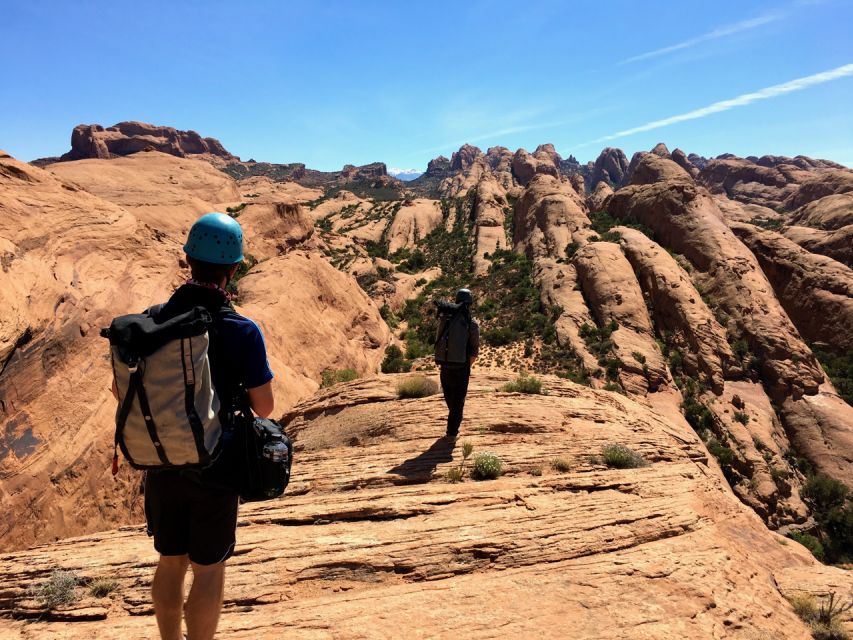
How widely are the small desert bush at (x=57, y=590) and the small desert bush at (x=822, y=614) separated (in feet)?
26.5

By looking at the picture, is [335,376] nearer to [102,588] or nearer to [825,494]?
[102,588]

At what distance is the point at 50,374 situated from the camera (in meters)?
8.42

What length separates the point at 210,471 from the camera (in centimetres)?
279

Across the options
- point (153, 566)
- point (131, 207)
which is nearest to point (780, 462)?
point (153, 566)

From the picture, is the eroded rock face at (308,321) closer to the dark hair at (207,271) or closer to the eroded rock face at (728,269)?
the dark hair at (207,271)

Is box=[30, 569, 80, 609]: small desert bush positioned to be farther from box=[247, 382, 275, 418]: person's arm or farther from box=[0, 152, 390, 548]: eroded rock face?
box=[247, 382, 275, 418]: person's arm

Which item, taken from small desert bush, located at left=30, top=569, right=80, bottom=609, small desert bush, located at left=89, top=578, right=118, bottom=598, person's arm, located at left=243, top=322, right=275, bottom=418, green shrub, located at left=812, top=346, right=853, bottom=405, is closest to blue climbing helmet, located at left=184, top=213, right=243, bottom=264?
person's arm, located at left=243, top=322, right=275, bottom=418

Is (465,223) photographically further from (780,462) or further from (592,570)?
(592,570)

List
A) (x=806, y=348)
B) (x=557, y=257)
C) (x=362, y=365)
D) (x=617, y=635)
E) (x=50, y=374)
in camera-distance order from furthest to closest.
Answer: (x=557, y=257), (x=806, y=348), (x=362, y=365), (x=50, y=374), (x=617, y=635)

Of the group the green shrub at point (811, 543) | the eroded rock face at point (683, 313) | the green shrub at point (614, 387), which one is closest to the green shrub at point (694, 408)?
the eroded rock face at point (683, 313)

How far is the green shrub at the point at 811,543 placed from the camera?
1909 centimetres

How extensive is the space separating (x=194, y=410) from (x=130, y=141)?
13925 centimetres

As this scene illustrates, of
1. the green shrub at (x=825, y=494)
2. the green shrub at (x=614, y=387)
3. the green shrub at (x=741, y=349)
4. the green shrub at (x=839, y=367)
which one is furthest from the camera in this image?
the green shrub at (x=741, y=349)

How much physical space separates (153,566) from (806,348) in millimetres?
35911
